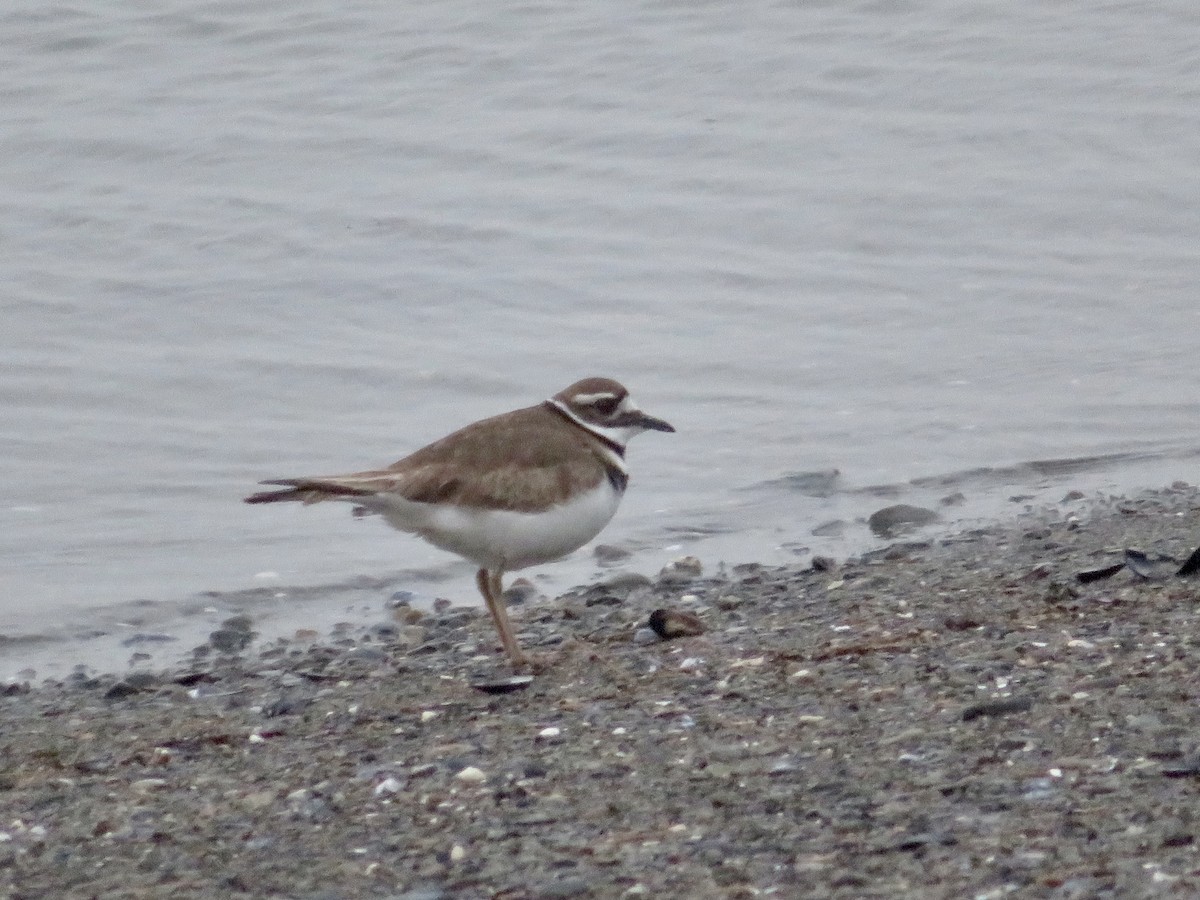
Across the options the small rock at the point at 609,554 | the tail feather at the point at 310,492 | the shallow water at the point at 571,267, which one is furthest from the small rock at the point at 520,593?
the tail feather at the point at 310,492

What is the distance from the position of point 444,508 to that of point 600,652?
0.73 m

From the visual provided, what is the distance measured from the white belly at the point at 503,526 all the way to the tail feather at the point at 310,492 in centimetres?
10

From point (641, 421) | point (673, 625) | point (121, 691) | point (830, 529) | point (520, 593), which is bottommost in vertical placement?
point (830, 529)

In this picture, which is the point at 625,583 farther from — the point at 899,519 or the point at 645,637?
the point at 899,519

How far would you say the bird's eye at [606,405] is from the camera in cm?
689

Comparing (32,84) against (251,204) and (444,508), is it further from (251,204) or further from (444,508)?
(444,508)

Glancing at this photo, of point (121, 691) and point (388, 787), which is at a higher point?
point (388, 787)

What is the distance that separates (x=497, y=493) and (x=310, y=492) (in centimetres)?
60

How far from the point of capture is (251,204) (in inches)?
554

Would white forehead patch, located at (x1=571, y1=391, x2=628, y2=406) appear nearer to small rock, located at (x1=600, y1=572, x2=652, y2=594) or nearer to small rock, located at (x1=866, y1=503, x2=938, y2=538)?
small rock, located at (x1=600, y1=572, x2=652, y2=594)

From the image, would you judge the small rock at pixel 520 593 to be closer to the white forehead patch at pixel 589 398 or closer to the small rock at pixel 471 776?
the white forehead patch at pixel 589 398

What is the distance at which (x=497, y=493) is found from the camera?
245 inches

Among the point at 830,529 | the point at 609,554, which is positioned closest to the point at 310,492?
the point at 609,554

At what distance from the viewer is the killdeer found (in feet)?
20.1
